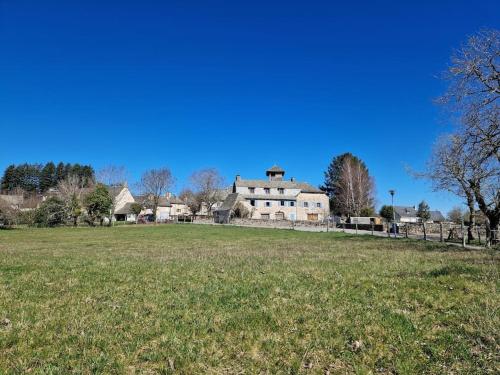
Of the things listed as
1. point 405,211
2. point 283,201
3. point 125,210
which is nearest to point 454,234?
point 283,201

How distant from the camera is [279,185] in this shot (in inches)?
3086

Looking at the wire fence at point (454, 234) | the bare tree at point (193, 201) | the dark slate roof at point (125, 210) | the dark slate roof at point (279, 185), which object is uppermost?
the dark slate roof at point (279, 185)

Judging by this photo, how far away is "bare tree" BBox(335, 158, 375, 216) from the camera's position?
6944 centimetres

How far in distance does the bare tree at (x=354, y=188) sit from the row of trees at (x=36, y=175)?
79840mm

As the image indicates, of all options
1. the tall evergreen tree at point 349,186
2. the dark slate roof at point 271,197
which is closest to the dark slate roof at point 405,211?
the tall evergreen tree at point 349,186

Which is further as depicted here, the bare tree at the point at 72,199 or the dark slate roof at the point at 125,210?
the dark slate roof at the point at 125,210

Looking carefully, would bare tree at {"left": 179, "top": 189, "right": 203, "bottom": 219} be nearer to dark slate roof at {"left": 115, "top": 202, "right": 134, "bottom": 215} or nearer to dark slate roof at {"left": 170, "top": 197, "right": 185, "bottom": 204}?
dark slate roof at {"left": 170, "top": 197, "right": 185, "bottom": 204}

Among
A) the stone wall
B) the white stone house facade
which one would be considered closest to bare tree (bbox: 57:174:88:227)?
the stone wall

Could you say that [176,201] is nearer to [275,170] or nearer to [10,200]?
[275,170]

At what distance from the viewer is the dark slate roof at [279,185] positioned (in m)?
77.1

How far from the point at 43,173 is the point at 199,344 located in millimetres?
131819

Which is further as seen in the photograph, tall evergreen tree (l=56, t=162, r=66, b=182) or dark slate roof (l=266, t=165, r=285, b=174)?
tall evergreen tree (l=56, t=162, r=66, b=182)

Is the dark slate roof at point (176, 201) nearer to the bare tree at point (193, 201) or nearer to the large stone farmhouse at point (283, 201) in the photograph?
the bare tree at point (193, 201)

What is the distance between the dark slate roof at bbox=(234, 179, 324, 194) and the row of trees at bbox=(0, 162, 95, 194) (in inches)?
2367
